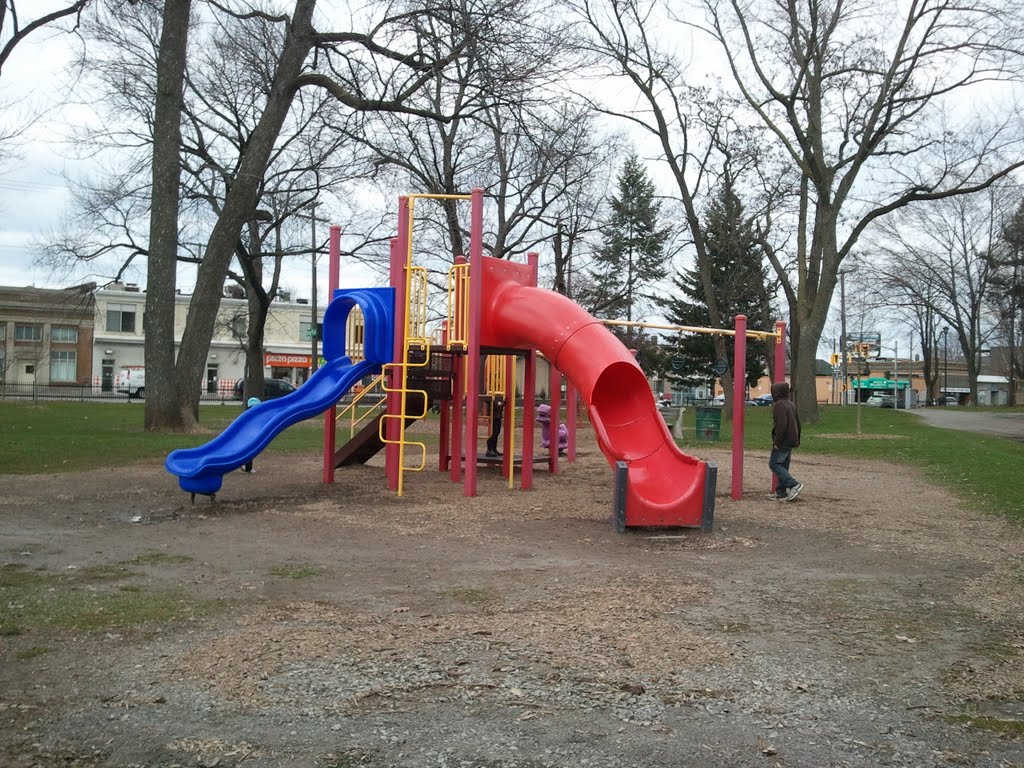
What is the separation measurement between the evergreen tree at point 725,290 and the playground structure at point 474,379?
17.7 meters

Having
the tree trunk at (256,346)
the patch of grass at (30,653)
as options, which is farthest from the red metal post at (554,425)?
the tree trunk at (256,346)

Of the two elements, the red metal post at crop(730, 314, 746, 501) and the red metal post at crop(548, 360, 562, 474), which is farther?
the red metal post at crop(548, 360, 562, 474)

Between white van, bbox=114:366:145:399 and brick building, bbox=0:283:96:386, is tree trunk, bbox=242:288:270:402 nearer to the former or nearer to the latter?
white van, bbox=114:366:145:399

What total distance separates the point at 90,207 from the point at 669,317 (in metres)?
35.1

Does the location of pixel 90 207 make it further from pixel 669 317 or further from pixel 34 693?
pixel 669 317

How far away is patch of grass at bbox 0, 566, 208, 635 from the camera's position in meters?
5.54

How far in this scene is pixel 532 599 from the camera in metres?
6.40

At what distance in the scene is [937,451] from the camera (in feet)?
70.5

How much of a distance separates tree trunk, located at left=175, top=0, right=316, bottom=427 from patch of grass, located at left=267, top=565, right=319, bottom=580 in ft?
47.8

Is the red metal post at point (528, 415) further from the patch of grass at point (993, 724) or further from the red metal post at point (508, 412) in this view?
the patch of grass at point (993, 724)

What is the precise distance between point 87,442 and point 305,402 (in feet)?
33.1

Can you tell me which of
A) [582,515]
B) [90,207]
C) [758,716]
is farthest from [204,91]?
[758,716]

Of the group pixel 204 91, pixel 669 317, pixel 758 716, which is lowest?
pixel 758 716

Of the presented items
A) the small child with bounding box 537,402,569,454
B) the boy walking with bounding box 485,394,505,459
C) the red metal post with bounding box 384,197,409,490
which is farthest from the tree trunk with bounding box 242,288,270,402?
the red metal post with bounding box 384,197,409,490
